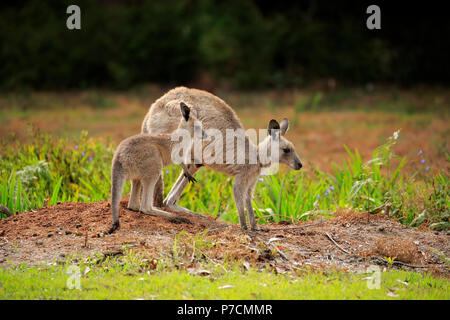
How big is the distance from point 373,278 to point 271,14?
19.5 meters

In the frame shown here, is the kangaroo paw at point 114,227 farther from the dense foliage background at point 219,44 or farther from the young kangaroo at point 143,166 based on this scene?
the dense foliage background at point 219,44

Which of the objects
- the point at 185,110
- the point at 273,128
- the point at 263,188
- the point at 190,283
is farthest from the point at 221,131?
the point at 190,283

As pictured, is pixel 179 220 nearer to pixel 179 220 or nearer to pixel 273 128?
pixel 179 220

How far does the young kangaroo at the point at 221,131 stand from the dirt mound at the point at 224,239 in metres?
0.45

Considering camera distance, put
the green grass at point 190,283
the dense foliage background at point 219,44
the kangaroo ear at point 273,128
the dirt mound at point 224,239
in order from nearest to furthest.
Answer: the green grass at point 190,283, the dirt mound at point 224,239, the kangaroo ear at point 273,128, the dense foliage background at point 219,44

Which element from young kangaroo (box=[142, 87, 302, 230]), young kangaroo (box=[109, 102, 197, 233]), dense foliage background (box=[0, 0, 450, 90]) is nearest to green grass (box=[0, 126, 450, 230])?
young kangaroo (box=[142, 87, 302, 230])

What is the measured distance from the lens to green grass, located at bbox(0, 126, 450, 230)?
7664 mm

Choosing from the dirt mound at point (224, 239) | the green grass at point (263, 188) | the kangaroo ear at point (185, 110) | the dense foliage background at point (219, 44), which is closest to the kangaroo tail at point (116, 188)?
the dirt mound at point (224, 239)

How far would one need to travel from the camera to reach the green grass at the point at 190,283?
5035mm

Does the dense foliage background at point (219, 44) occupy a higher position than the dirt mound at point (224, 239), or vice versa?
the dense foliage background at point (219, 44)

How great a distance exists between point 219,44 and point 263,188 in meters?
13.5

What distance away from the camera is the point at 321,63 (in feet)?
71.8

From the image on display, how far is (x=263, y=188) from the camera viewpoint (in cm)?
825
